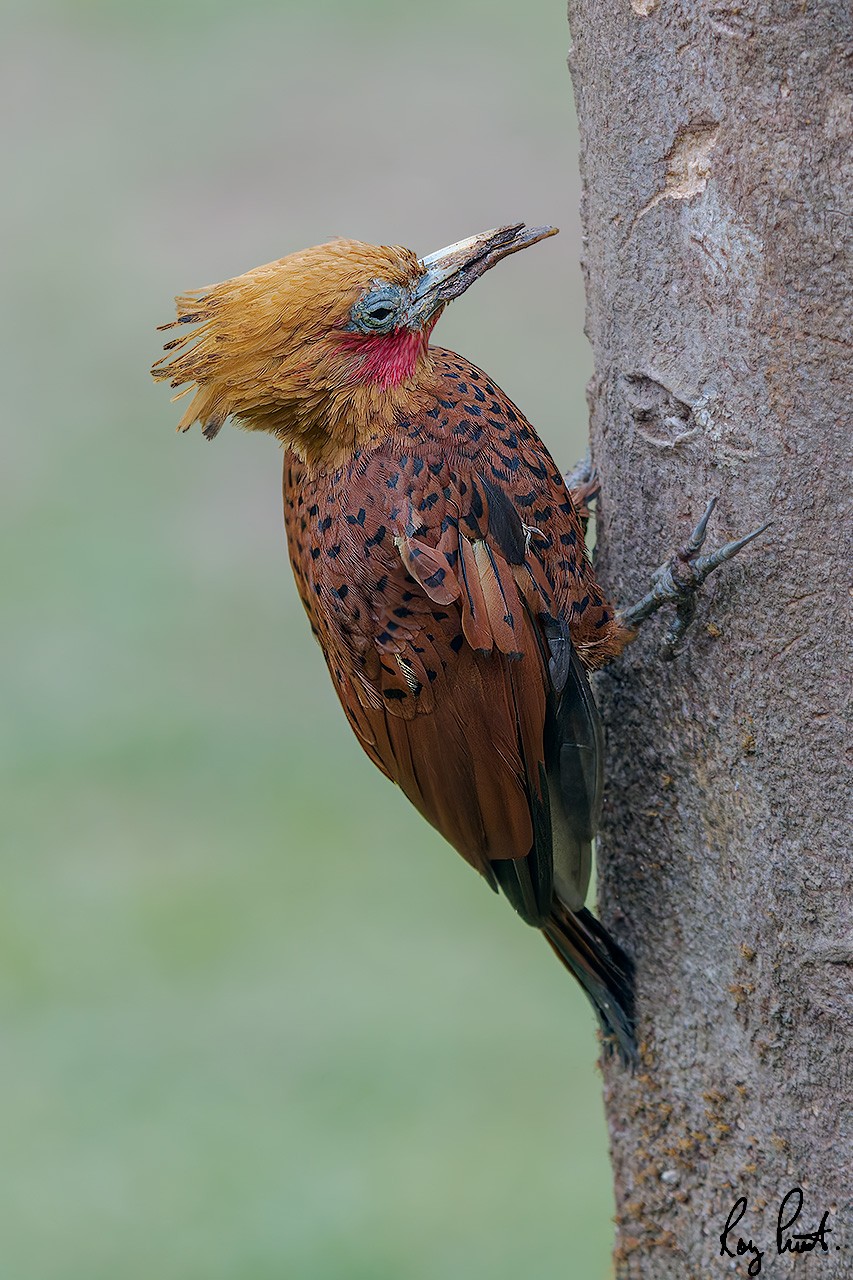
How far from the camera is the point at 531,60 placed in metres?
9.56

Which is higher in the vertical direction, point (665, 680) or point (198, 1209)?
point (665, 680)

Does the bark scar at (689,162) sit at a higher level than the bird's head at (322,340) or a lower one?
higher

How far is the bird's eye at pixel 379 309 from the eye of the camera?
2.45m

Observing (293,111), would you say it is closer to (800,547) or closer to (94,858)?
(94,858)

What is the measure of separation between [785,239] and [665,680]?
2.47 feet

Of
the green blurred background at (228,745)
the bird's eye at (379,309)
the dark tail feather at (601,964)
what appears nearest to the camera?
the bird's eye at (379,309)

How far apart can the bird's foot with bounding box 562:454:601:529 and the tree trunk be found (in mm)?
125

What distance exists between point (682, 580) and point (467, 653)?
14.7 inches

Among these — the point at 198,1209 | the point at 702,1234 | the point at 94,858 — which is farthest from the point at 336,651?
the point at 94,858

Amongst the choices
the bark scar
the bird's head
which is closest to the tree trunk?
the bark scar

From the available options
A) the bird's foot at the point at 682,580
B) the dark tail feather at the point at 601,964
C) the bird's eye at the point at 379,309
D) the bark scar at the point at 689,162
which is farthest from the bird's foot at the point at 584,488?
the dark tail feather at the point at 601,964

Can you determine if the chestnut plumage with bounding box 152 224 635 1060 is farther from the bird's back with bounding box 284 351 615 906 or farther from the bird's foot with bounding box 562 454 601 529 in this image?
the bird's foot with bounding box 562 454 601 529

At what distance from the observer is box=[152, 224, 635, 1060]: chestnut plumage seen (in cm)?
242

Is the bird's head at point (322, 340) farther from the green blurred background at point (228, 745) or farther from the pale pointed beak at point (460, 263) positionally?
the green blurred background at point (228, 745)
